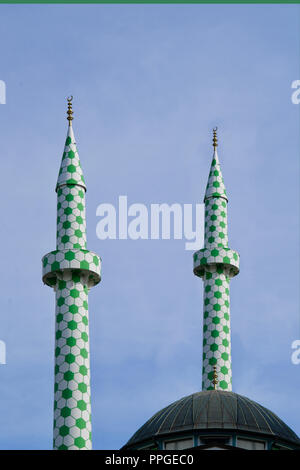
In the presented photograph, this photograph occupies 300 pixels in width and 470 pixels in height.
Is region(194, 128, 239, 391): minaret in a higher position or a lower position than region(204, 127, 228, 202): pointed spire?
lower

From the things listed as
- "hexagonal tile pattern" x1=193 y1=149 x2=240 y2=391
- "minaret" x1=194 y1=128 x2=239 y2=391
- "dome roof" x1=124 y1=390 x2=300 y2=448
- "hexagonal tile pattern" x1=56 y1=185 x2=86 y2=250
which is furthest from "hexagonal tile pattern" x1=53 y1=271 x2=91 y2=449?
"hexagonal tile pattern" x1=193 y1=149 x2=240 y2=391

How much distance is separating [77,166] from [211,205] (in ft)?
39.4

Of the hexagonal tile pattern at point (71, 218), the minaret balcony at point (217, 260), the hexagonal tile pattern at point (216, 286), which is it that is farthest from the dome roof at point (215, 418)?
the minaret balcony at point (217, 260)

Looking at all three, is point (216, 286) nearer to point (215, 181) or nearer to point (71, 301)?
point (215, 181)

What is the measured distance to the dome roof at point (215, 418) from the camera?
4469 centimetres

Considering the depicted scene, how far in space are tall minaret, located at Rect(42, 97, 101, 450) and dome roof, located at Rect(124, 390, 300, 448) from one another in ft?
16.1

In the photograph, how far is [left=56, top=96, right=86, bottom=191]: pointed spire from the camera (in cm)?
4569

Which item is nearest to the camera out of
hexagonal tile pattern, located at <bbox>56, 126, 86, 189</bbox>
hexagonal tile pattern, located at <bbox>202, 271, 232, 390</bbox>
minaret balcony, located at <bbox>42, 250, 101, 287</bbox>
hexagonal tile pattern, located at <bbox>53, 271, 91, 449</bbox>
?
hexagonal tile pattern, located at <bbox>53, 271, 91, 449</bbox>

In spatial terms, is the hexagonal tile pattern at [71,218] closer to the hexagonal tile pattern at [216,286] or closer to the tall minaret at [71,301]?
the tall minaret at [71,301]

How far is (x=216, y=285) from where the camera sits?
55.2 meters

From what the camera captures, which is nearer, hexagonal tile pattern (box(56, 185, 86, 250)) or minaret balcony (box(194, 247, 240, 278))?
hexagonal tile pattern (box(56, 185, 86, 250))

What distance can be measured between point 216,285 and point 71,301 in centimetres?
1332

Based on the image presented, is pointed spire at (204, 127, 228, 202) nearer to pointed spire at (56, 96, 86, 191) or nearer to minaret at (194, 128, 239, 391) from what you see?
minaret at (194, 128, 239, 391)
